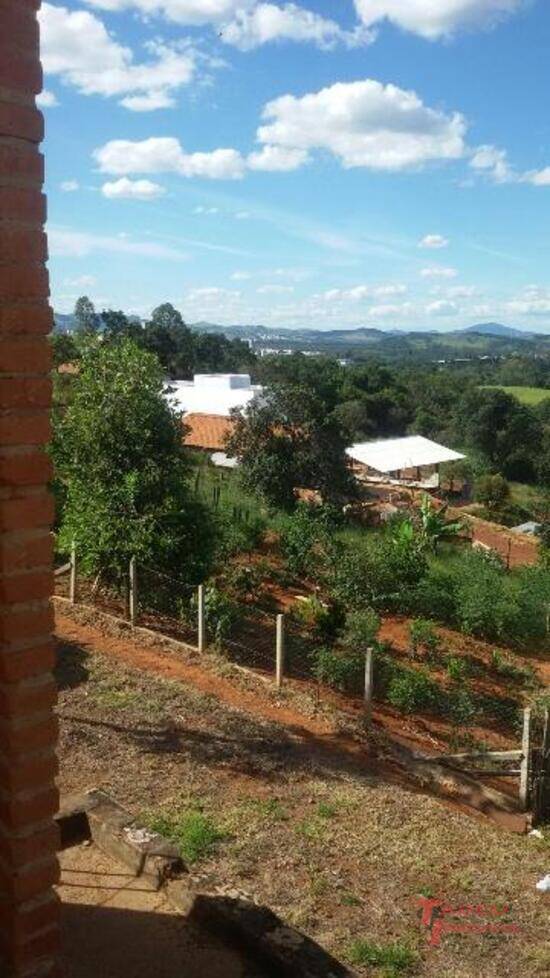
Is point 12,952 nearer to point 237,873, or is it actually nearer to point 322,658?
point 237,873

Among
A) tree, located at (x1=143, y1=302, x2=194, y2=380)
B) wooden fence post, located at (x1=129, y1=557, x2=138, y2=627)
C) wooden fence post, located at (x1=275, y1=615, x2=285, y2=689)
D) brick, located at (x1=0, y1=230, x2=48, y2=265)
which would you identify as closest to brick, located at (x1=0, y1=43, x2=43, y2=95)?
brick, located at (x1=0, y1=230, x2=48, y2=265)

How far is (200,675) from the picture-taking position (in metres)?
9.78

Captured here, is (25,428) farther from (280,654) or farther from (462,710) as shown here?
(462,710)

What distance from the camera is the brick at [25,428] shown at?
7.97 feet

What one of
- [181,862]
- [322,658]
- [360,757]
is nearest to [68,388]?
[322,658]

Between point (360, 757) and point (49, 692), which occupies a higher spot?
point (49, 692)

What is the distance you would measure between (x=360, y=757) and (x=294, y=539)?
762 centimetres

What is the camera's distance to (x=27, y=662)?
2586 mm

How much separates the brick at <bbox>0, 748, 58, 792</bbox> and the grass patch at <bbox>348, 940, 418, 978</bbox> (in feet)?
10.5

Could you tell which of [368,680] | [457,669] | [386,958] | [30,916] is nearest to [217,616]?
[368,680]

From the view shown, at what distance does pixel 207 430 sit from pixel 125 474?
20.4 m

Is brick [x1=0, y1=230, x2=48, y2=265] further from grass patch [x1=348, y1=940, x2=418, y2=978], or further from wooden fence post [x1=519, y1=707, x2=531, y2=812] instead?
wooden fence post [x1=519, y1=707, x2=531, y2=812]

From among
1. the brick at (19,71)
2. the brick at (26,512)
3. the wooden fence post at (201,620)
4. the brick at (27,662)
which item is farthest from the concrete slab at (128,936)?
the wooden fence post at (201,620)

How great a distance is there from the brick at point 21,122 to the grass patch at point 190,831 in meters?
5.16
